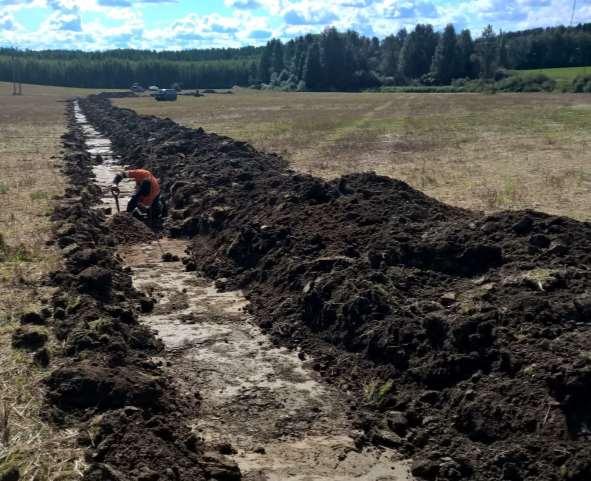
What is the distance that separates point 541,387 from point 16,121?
171ft

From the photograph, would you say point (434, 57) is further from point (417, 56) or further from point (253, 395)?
point (253, 395)

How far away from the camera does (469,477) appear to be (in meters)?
6.11

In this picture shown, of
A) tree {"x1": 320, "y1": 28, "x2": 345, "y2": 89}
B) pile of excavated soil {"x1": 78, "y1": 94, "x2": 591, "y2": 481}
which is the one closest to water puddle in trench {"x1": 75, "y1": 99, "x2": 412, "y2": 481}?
pile of excavated soil {"x1": 78, "y1": 94, "x2": 591, "y2": 481}

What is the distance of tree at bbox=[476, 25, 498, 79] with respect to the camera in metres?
104

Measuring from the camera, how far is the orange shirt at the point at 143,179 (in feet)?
52.5

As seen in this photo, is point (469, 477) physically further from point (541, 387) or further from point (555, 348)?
point (555, 348)

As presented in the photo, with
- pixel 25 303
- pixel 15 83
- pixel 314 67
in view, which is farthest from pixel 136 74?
pixel 25 303

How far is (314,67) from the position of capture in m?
116

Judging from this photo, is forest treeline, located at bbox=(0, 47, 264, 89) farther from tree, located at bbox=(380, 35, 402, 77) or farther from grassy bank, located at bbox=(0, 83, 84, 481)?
grassy bank, located at bbox=(0, 83, 84, 481)

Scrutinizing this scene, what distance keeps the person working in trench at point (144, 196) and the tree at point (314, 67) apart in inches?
4059

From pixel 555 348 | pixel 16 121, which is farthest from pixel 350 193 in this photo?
pixel 16 121

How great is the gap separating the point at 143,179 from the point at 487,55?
103574 millimetres

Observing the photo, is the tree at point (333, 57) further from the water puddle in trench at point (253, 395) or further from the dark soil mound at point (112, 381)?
the water puddle in trench at point (253, 395)

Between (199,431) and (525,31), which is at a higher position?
(525,31)
